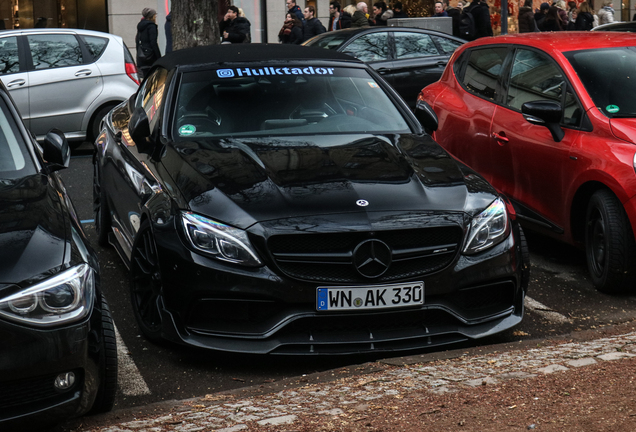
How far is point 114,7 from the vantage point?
2341 cm

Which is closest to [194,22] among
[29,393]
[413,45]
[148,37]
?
[413,45]

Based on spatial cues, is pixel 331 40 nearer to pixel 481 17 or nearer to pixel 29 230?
pixel 481 17

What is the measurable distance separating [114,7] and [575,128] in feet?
62.3

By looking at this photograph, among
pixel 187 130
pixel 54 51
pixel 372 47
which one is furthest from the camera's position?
pixel 372 47

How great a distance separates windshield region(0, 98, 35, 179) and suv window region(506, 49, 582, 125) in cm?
376

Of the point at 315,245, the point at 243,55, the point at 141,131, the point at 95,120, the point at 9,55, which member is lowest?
the point at 95,120

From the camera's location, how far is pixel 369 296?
14.9 feet

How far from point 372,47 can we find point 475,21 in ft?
20.6

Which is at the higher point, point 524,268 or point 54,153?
point 54,153

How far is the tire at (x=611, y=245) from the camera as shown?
231 inches

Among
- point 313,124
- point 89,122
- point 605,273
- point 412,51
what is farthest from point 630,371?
point 412,51

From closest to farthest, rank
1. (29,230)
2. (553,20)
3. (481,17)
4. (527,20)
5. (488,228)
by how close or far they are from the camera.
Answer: (29,230)
(488,228)
(553,20)
(481,17)
(527,20)

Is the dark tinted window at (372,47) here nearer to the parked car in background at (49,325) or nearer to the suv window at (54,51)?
the suv window at (54,51)

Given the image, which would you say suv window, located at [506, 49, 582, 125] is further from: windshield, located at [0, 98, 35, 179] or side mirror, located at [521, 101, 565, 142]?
windshield, located at [0, 98, 35, 179]
